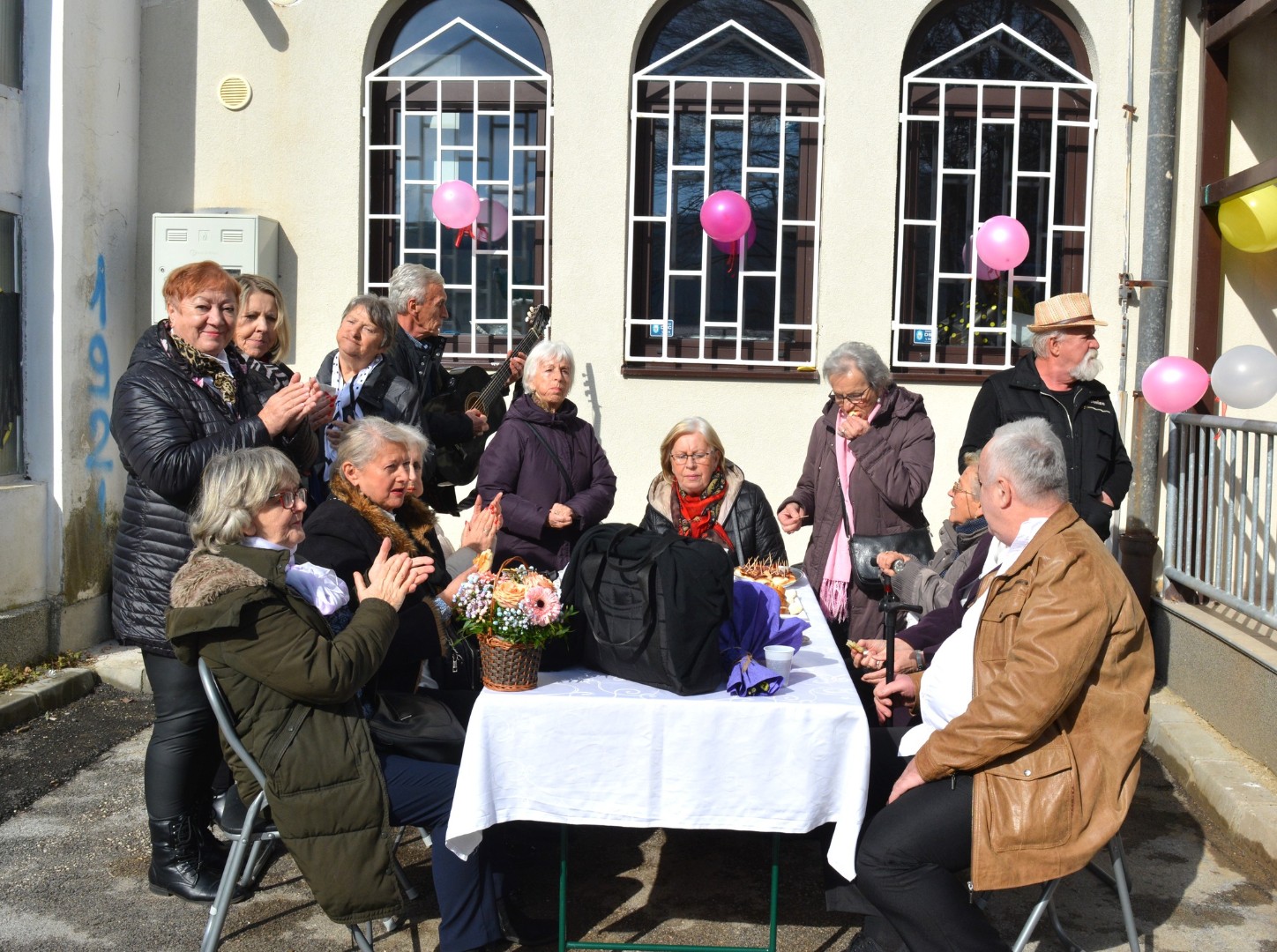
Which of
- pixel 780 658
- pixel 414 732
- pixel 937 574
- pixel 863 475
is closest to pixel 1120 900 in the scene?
pixel 780 658

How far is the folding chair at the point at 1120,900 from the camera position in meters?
3.05

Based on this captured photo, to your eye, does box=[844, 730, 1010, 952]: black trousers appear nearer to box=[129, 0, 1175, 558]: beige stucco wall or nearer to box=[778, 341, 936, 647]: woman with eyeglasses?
box=[778, 341, 936, 647]: woman with eyeglasses

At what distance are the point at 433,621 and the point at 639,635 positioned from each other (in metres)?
0.68

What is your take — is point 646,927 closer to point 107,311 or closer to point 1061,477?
point 1061,477

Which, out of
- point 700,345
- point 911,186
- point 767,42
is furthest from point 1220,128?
point 700,345

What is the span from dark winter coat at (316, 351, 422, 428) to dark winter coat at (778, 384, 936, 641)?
1.63 metres

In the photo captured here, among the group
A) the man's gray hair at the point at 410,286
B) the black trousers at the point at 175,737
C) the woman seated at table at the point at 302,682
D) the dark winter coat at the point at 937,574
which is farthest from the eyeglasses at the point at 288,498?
the dark winter coat at the point at 937,574

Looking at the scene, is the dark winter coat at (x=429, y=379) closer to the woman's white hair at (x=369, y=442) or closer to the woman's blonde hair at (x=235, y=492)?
the woman's white hair at (x=369, y=442)

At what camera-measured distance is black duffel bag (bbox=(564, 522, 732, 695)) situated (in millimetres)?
3242

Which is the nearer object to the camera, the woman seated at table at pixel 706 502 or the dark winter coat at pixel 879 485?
the woman seated at table at pixel 706 502

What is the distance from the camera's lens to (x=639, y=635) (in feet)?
10.8

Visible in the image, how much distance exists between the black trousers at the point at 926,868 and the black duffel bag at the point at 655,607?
22.9 inches

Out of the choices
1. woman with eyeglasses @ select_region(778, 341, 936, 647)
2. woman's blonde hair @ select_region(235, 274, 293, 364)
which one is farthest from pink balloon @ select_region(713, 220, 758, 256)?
woman's blonde hair @ select_region(235, 274, 293, 364)

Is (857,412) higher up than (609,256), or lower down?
lower down
